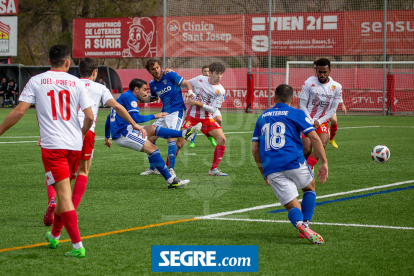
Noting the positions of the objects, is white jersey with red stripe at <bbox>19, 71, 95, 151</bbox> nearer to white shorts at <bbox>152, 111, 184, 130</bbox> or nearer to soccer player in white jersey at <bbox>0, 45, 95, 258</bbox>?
soccer player in white jersey at <bbox>0, 45, 95, 258</bbox>

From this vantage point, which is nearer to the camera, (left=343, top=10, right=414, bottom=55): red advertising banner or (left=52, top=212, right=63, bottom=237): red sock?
(left=52, top=212, right=63, bottom=237): red sock

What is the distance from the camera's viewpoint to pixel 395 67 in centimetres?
2802

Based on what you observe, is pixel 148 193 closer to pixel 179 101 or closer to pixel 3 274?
pixel 179 101

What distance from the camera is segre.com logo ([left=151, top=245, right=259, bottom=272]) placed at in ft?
14.2

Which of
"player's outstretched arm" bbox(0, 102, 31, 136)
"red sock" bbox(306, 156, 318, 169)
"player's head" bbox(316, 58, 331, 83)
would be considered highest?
"player's head" bbox(316, 58, 331, 83)

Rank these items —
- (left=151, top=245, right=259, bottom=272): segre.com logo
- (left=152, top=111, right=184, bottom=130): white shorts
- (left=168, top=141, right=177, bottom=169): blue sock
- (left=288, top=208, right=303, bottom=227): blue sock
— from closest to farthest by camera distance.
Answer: (left=151, top=245, right=259, bottom=272): segre.com logo
(left=288, top=208, right=303, bottom=227): blue sock
(left=168, top=141, right=177, bottom=169): blue sock
(left=152, top=111, right=184, bottom=130): white shorts

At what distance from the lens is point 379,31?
27453mm

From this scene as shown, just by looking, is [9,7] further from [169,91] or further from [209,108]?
[209,108]

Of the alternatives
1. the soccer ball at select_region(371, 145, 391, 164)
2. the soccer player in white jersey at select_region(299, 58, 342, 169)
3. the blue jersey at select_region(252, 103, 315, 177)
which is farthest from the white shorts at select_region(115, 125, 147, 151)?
the soccer ball at select_region(371, 145, 391, 164)

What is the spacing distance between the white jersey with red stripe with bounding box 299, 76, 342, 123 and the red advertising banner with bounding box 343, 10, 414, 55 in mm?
19805

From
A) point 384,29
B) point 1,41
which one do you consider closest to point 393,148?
point 384,29

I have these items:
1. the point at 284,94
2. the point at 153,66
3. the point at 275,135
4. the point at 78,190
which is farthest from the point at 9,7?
the point at 275,135

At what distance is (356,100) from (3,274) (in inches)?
1013

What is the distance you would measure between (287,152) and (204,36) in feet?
84.2
